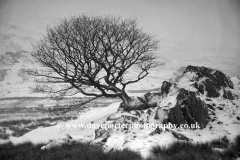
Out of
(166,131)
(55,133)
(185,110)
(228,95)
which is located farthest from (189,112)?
(55,133)

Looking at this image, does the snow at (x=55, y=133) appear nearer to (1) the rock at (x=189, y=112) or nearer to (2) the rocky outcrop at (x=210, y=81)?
(1) the rock at (x=189, y=112)

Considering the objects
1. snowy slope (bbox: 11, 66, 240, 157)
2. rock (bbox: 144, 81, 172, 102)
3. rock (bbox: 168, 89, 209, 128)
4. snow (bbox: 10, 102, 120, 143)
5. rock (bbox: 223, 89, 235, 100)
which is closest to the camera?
snowy slope (bbox: 11, 66, 240, 157)

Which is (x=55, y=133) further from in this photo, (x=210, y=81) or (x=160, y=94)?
(x=210, y=81)

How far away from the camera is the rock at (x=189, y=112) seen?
697 cm

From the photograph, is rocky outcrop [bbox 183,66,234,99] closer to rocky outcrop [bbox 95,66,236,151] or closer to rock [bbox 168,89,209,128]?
rocky outcrop [bbox 95,66,236,151]

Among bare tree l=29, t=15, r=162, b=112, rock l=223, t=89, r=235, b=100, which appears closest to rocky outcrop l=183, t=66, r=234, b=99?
rock l=223, t=89, r=235, b=100

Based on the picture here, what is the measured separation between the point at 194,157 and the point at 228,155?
0.88 meters

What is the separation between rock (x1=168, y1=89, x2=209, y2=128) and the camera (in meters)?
6.97

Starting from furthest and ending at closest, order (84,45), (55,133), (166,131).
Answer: (55,133) → (84,45) → (166,131)

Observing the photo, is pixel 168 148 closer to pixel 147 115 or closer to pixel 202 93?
pixel 147 115

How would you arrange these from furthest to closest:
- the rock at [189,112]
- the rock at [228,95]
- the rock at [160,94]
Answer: the rock at [160,94]
the rock at [228,95]
the rock at [189,112]

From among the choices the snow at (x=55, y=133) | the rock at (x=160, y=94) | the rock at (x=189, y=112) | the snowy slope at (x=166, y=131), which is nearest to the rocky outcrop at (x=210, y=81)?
the snowy slope at (x=166, y=131)

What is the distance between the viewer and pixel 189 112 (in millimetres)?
7133

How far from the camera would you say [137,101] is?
1167 cm
